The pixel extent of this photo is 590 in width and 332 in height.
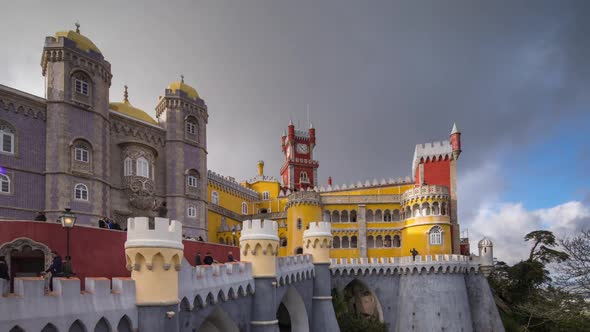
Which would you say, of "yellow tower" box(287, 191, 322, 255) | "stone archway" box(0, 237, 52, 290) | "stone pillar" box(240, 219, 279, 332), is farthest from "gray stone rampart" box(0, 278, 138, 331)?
"yellow tower" box(287, 191, 322, 255)

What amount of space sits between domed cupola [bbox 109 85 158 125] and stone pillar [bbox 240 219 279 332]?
18015 millimetres

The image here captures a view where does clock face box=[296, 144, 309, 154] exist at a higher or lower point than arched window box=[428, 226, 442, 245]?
higher

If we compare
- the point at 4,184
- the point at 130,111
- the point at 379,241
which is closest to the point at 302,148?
the point at 379,241

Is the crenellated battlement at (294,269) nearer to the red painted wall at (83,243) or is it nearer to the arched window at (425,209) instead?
the red painted wall at (83,243)

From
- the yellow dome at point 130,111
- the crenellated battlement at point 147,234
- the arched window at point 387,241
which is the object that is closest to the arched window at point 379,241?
the arched window at point 387,241

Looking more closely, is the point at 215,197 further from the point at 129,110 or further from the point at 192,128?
the point at 129,110

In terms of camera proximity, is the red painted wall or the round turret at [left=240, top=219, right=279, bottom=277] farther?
the round turret at [left=240, top=219, right=279, bottom=277]

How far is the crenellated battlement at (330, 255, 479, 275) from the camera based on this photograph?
4584cm

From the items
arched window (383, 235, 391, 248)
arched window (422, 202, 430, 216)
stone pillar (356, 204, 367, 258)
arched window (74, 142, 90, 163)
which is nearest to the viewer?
arched window (74, 142, 90, 163)

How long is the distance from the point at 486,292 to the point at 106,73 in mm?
41403

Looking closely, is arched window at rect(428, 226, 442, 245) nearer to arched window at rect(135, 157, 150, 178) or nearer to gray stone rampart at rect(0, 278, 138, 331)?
arched window at rect(135, 157, 150, 178)

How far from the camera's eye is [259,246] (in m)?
22.7

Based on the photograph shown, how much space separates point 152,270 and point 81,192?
18.7 meters

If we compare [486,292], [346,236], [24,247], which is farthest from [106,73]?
[486,292]
